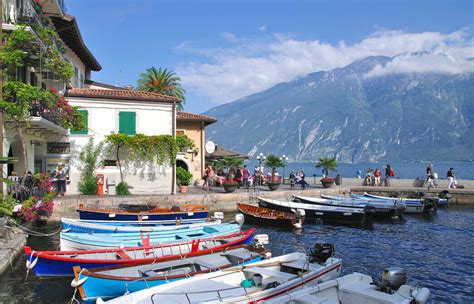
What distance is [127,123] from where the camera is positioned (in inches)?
1120

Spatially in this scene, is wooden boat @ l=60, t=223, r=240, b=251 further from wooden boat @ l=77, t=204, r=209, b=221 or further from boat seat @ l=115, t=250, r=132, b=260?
wooden boat @ l=77, t=204, r=209, b=221

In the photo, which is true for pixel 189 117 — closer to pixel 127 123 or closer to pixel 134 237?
pixel 127 123

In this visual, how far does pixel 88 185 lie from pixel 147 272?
17.5 meters

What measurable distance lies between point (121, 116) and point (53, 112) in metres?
6.95

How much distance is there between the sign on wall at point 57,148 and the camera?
27.0m

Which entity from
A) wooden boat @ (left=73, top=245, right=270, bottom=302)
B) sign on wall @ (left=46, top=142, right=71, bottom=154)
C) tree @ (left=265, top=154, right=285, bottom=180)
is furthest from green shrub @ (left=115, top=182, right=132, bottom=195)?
wooden boat @ (left=73, top=245, right=270, bottom=302)

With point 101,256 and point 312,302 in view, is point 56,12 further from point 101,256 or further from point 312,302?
point 312,302

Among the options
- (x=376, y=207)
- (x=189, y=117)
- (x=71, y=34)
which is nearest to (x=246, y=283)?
(x=376, y=207)

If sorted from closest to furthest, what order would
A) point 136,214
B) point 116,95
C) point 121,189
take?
point 136,214 < point 121,189 < point 116,95

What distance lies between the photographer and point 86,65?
37938 mm

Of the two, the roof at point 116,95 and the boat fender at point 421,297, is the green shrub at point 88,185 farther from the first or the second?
the boat fender at point 421,297

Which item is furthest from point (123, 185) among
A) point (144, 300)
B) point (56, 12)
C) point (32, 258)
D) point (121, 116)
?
point (144, 300)

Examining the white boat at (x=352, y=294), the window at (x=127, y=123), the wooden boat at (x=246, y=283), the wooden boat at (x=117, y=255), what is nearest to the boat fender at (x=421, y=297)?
the white boat at (x=352, y=294)

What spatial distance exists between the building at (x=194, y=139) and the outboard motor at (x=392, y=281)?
2730 cm
